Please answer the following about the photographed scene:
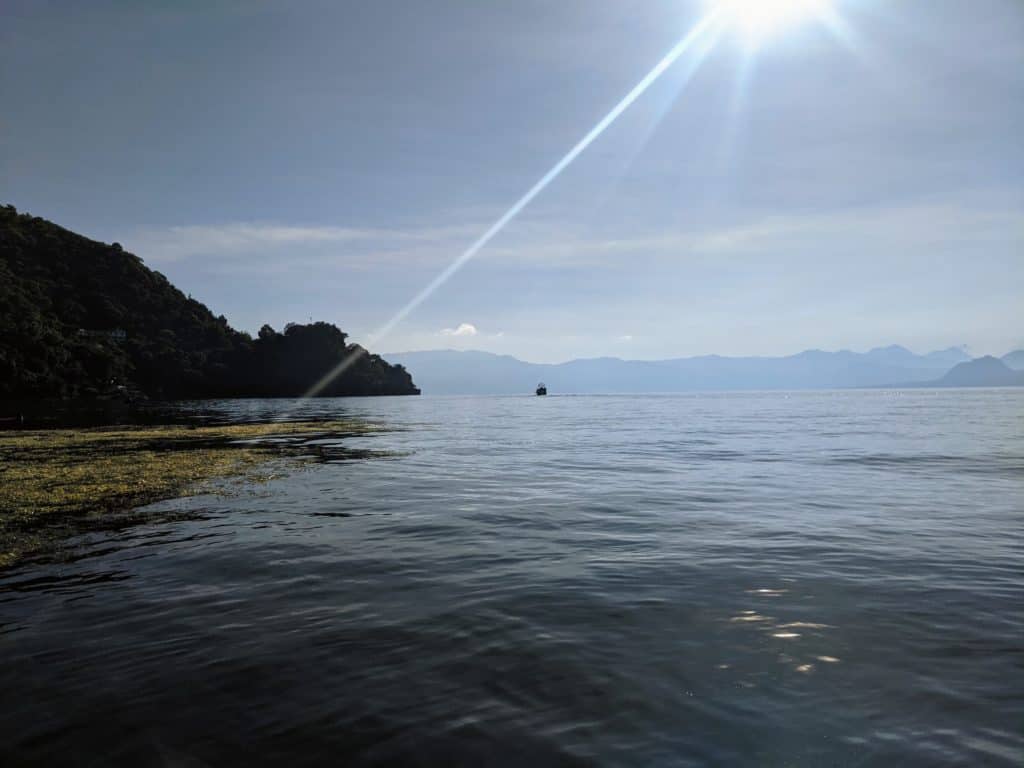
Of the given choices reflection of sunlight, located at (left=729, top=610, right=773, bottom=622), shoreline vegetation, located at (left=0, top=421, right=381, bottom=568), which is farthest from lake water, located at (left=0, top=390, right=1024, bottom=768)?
shoreline vegetation, located at (left=0, top=421, right=381, bottom=568)

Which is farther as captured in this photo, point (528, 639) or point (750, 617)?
point (750, 617)

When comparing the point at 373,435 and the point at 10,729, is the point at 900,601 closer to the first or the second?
the point at 10,729

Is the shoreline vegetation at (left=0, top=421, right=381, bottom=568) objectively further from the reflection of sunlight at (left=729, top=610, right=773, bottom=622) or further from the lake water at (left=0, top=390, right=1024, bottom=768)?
the reflection of sunlight at (left=729, top=610, right=773, bottom=622)

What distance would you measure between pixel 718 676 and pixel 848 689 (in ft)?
4.61

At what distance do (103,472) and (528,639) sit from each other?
23424 mm

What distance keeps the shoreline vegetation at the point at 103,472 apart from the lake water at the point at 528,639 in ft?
6.79

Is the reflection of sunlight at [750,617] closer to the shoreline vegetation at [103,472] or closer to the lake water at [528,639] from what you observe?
the lake water at [528,639]

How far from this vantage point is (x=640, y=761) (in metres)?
5.00

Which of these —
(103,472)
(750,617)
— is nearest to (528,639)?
A: (750,617)

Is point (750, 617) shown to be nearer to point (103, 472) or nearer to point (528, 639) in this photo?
point (528, 639)

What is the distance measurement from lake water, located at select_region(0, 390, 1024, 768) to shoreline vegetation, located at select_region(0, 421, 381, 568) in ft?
6.79

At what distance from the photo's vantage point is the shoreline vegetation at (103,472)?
14698mm

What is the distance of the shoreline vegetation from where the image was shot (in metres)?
14.7

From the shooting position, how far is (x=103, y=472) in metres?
23.2
